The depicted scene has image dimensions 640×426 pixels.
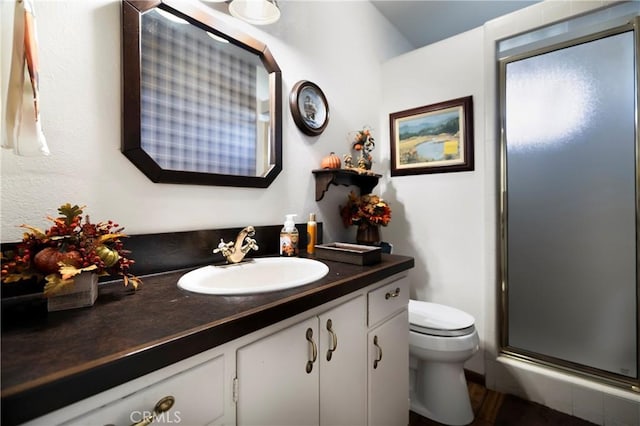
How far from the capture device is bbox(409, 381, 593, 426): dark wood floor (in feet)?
4.81

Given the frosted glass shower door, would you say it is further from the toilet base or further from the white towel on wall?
the white towel on wall

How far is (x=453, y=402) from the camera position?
4.82 feet

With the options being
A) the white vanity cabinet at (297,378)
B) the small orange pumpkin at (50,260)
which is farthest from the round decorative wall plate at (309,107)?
the small orange pumpkin at (50,260)

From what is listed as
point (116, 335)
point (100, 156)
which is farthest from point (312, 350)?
point (100, 156)

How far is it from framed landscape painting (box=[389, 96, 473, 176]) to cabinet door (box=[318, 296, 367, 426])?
1342 mm

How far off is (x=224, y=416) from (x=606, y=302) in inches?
73.0

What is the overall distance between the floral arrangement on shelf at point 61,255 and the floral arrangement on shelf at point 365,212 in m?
1.32

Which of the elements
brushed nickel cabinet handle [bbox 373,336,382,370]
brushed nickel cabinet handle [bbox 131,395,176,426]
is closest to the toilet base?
brushed nickel cabinet handle [bbox 373,336,382,370]

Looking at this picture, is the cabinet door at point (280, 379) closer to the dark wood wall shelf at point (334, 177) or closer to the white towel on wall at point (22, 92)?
the white towel on wall at point (22, 92)

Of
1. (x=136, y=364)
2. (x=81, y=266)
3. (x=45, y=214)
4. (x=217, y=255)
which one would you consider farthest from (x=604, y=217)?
(x=45, y=214)

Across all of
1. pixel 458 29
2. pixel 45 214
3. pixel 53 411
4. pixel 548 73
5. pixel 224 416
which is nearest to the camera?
pixel 53 411

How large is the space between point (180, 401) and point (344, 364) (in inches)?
22.0

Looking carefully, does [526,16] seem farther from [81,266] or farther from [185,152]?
[81,266]

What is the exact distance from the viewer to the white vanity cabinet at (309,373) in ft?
2.23
